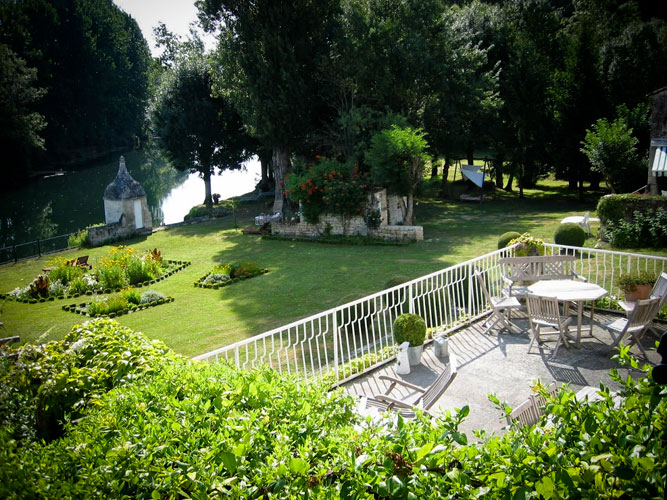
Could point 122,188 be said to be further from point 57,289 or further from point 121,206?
point 57,289

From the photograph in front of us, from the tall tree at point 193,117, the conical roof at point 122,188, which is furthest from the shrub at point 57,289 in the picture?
the tall tree at point 193,117

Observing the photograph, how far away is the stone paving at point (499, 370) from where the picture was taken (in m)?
6.29

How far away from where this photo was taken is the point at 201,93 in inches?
1228

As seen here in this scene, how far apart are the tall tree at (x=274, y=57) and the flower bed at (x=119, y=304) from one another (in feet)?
38.6

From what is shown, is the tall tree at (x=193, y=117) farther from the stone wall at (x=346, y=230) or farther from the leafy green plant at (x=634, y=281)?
the leafy green plant at (x=634, y=281)

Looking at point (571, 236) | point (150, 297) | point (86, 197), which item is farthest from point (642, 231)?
point (86, 197)

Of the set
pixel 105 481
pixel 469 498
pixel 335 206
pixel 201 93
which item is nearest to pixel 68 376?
pixel 105 481

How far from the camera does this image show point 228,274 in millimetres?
16203

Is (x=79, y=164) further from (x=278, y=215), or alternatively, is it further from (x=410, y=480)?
(x=410, y=480)

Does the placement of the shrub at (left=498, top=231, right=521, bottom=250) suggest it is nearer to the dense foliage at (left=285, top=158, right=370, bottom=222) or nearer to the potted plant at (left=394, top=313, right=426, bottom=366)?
the potted plant at (left=394, top=313, right=426, bottom=366)

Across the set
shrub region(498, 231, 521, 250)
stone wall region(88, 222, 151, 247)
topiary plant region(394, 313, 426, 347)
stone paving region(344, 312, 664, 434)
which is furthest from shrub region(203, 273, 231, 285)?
stone wall region(88, 222, 151, 247)

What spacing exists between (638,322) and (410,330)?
10.0ft

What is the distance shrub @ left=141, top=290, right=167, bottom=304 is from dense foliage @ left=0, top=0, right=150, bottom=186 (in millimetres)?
34794

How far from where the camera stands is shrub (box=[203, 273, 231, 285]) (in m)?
15.8
